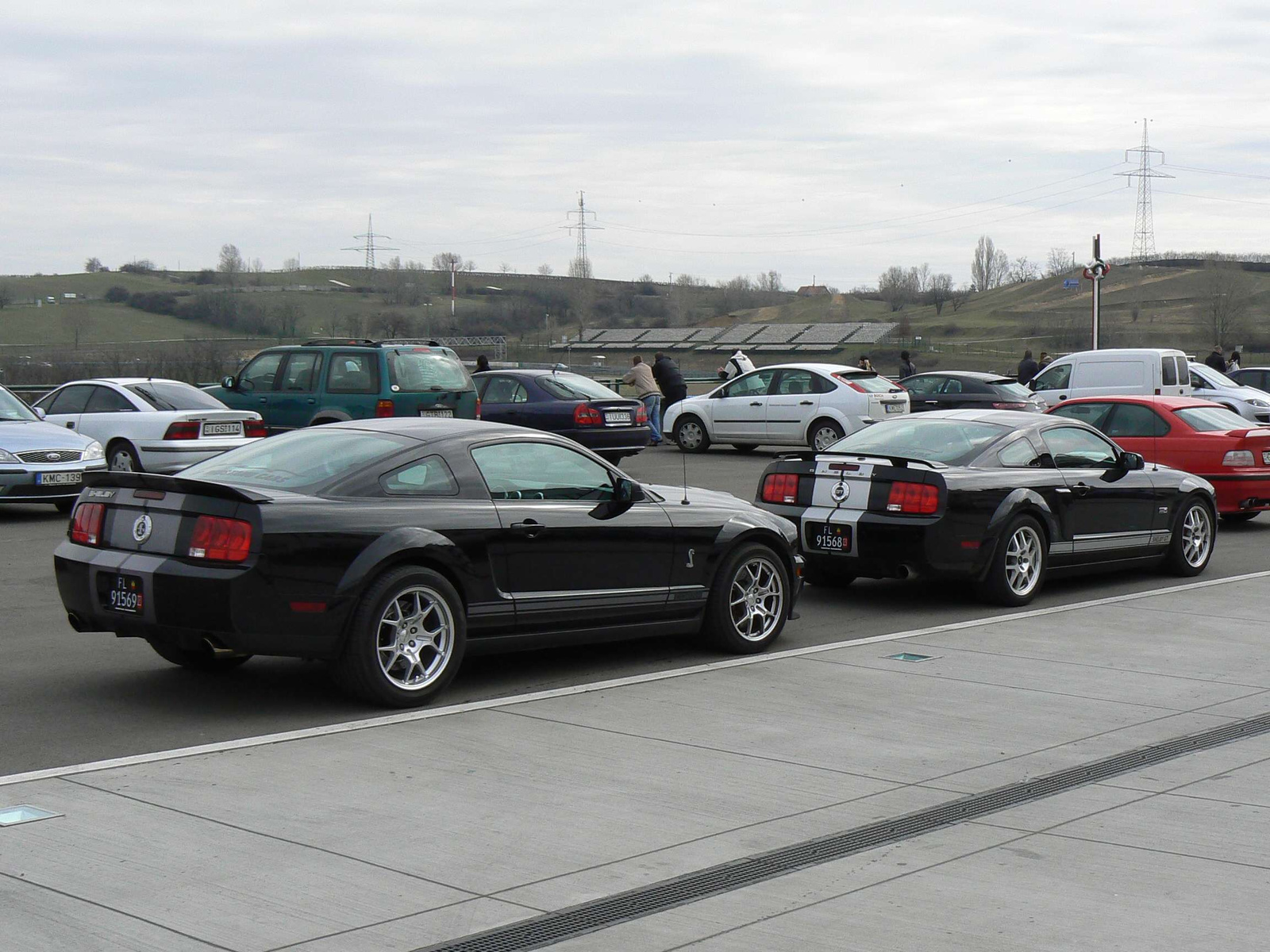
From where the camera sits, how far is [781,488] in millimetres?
11141

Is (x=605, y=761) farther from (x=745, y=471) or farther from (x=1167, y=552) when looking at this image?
(x=745, y=471)

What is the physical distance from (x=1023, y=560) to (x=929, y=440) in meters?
1.17

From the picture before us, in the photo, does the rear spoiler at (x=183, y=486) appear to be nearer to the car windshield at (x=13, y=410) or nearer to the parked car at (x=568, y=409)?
Answer: the car windshield at (x=13, y=410)

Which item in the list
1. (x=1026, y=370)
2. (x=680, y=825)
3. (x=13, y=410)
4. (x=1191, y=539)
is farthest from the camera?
(x=1026, y=370)

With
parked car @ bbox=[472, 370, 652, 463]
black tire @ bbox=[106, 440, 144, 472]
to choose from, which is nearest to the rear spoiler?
black tire @ bbox=[106, 440, 144, 472]

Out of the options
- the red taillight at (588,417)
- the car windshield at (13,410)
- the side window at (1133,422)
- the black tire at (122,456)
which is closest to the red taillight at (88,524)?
the car windshield at (13,410)

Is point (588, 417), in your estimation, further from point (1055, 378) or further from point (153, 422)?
point (1055, 378)

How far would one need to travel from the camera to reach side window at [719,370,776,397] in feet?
82.5

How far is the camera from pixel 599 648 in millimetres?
9102

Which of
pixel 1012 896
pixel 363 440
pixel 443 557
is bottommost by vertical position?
pixel 1012 896

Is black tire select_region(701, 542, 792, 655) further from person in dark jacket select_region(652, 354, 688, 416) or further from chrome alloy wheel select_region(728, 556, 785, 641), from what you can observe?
person in dark jacket select_region(652, 354, 688, 416)

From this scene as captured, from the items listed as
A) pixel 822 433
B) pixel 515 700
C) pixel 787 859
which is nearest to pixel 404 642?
pixel 515 700

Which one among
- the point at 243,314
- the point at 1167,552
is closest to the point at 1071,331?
the point at 243,314

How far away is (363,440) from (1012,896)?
14.7 ft
